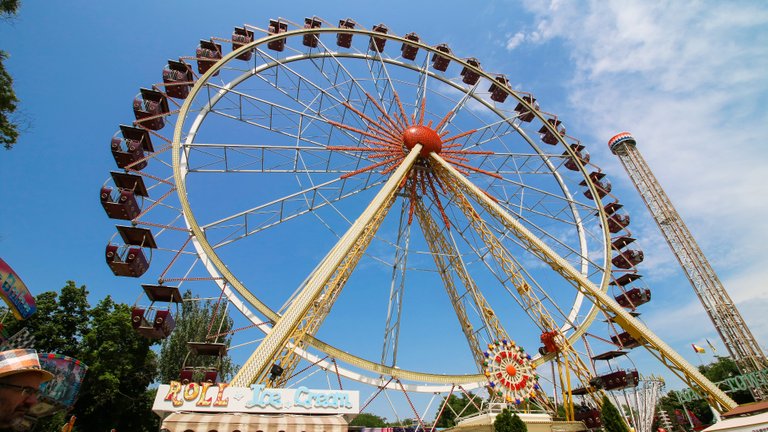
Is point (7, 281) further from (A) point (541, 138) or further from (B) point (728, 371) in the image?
(B) point (728, 371)

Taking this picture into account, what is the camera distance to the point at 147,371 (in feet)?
103

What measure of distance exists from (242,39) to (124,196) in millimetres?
10177

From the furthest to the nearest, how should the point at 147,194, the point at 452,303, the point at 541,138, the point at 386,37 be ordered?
the point at 541,138 < the point at 386,37 < the point at 452,303 < the point at 147,194

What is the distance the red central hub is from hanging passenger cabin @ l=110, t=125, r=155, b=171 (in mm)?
11944

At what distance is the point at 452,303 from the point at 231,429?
13.8 meters

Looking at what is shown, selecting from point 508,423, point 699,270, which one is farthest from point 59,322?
Answer: point 699,270

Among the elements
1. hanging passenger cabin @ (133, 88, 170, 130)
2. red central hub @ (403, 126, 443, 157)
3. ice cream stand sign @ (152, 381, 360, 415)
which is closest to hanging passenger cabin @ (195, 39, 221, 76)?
hanging passenger cabin @ (133, 88, 170, 130)

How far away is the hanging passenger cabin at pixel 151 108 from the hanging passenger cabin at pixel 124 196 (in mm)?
3147

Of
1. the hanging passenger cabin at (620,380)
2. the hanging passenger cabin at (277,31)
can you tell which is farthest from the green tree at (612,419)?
the hanging passenger cabin at (277,31)

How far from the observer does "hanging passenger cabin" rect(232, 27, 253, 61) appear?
67.4ft

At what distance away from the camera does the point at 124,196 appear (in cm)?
1548

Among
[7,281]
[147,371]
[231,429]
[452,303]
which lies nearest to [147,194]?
[7,281]

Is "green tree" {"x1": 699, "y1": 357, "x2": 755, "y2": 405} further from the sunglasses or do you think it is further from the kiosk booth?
the sunglasses

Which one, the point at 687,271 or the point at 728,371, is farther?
the point at 728,371
